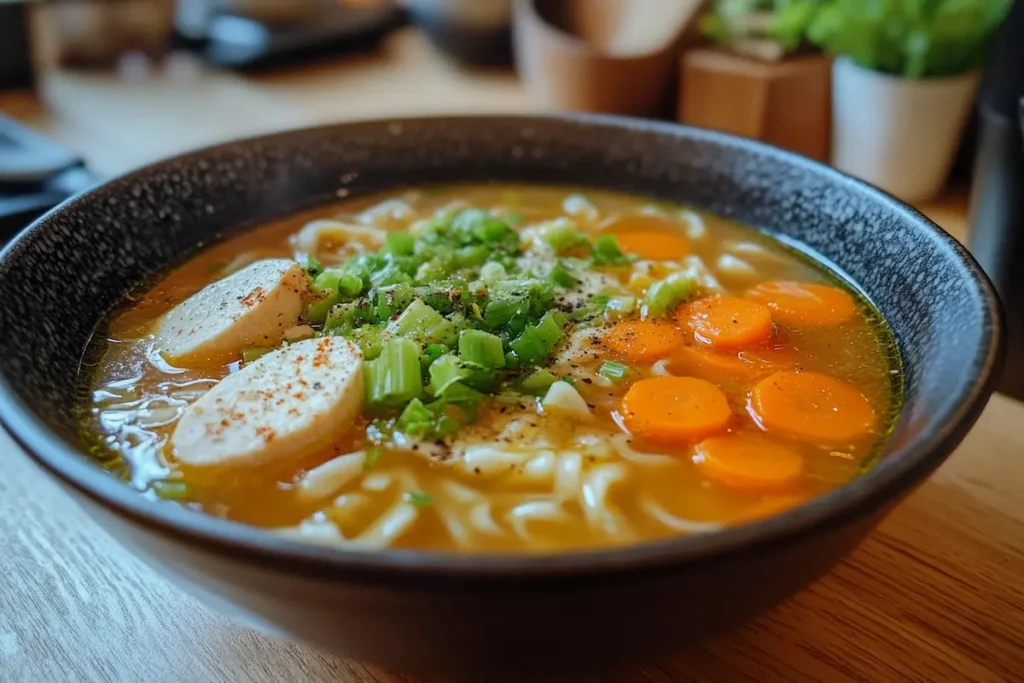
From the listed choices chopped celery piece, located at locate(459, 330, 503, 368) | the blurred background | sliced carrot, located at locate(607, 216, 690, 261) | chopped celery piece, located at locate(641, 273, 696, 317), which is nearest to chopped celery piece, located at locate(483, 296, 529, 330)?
chopped celery piece, located at locate(459, 330, 503, 368)

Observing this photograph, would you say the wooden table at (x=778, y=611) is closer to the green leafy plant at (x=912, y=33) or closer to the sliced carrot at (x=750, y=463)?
the sliced carrot at (x=750, y=463)

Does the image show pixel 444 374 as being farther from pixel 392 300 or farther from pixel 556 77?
pixel 556 77

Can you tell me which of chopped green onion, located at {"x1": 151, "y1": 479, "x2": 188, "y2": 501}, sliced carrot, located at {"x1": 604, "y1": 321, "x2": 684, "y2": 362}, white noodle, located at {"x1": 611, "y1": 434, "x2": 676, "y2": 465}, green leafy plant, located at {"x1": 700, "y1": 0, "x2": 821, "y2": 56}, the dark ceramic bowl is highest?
green leafy plant, located at {"x1": 700, "y1": 0, "x2": 821, "y2": 56}

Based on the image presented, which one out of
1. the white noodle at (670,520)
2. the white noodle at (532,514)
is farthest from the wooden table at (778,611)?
the white noodle at (532,514)

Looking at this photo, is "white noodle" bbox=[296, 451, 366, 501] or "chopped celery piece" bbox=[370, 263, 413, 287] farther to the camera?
"chopped celery piece" bbox=[370, 263, 413, 287]

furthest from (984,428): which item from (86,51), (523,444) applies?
(86,51)

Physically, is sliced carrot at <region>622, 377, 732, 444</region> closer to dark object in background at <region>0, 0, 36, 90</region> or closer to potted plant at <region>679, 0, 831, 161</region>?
potted plant at <region>679, 0, 831, 161</region>

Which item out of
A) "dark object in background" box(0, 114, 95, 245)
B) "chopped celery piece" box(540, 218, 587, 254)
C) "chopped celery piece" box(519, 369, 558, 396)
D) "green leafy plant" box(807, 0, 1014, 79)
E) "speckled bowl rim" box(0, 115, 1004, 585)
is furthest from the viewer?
"green leafy plant" box(807, 0, 1014, 79)
